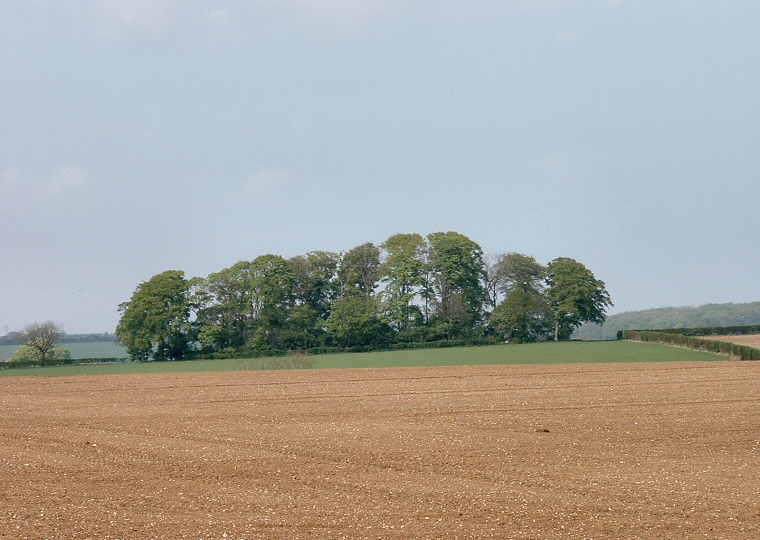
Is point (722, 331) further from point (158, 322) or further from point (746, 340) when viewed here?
point (158, 322)

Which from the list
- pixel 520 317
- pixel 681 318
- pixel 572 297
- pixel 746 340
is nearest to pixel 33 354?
pixel 520 317

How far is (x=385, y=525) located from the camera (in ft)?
41.3

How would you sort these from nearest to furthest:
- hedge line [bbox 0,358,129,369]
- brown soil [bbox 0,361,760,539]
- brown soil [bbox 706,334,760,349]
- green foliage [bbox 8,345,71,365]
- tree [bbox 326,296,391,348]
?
brown soil [bbox 0,361,760,539]
brown soil [bbox 706,334,760,349]
hedge line [bbox 0,358,129,369]
green foliage [bbox 8,345,71,365]
tree [bbox 326,296,391,348]

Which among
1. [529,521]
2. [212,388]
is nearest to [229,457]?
[529,521]

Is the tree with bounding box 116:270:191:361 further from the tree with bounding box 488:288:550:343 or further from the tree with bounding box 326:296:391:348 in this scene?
the tree with bounding box 488:288:550:343

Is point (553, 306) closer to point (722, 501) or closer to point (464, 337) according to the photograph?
point (464, 337)

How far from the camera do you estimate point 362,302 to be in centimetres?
8875

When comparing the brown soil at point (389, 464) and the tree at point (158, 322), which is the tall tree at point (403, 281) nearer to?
the tree at point (158, 322)

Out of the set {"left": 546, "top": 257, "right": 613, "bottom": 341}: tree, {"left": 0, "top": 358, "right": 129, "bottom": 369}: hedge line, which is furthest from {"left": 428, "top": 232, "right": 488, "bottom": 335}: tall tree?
{"left": 0, "top": 358, "right": 129, "bottom": 369}: hedge line

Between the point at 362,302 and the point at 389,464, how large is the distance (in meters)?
71.4

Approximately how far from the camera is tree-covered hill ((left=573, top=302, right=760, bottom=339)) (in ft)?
504

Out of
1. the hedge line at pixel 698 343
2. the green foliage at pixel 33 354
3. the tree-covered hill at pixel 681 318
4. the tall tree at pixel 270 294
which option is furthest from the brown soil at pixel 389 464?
the tree-covered hill at pixel 681 318

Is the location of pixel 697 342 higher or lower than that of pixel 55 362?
lower

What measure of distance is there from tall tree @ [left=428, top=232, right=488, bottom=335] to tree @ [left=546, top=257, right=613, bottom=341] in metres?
8.22
